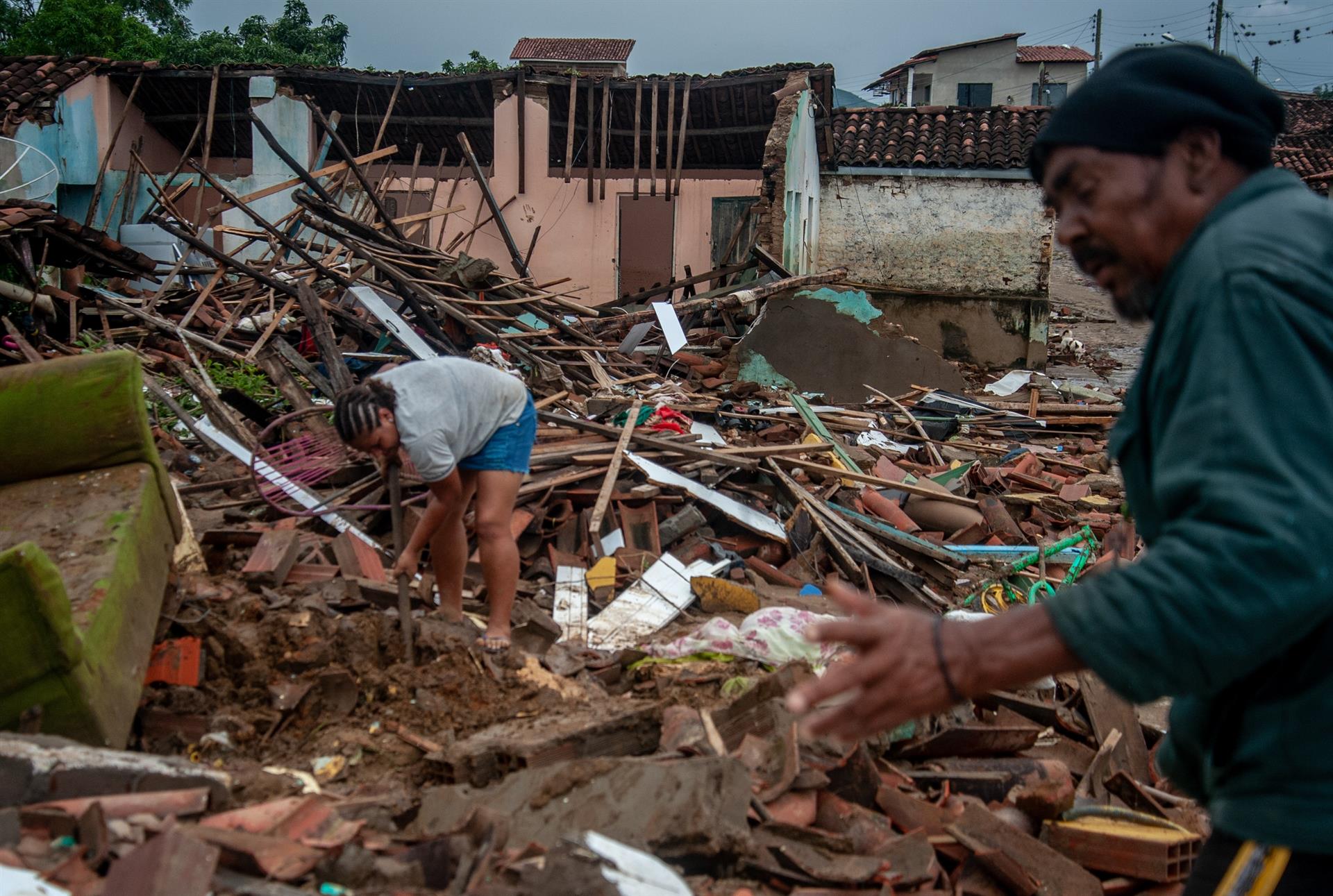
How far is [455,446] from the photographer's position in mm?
4766

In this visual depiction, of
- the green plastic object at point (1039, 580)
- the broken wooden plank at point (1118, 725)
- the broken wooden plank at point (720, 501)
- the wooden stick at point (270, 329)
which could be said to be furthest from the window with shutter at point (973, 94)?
the broken wooden plank at point (1118, 725)

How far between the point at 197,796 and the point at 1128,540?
6224 millimetres

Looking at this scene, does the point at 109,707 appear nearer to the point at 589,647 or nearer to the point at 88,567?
the point at 88,567

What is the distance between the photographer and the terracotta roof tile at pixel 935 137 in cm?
1844

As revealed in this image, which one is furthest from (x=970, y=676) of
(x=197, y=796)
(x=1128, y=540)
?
(x=1128, y=540)

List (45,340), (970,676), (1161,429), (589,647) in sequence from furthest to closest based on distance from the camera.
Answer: (45,340) < (589,647) < (1161,429) < (970,676)

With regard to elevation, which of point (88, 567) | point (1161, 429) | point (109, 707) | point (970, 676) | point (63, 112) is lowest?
point (109, 707)

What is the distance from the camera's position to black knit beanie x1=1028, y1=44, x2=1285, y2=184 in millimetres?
1340

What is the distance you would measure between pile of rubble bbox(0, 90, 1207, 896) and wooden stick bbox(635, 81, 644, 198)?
8.32 m

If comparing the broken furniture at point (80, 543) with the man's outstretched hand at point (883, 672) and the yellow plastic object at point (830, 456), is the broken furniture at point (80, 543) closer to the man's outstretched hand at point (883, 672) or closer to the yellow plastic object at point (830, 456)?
the man's outstretched hand at point (883, 672)

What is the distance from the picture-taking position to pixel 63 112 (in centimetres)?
1817

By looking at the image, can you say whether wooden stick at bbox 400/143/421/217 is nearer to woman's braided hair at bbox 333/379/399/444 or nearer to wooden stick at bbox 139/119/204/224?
wooden stick at bbox 139/119/204/224

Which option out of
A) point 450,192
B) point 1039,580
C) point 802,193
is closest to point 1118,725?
point 1039,580

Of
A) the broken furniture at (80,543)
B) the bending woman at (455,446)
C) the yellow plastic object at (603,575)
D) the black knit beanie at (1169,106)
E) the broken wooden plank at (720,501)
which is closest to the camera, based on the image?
the black knit beanie at (1169,106)
